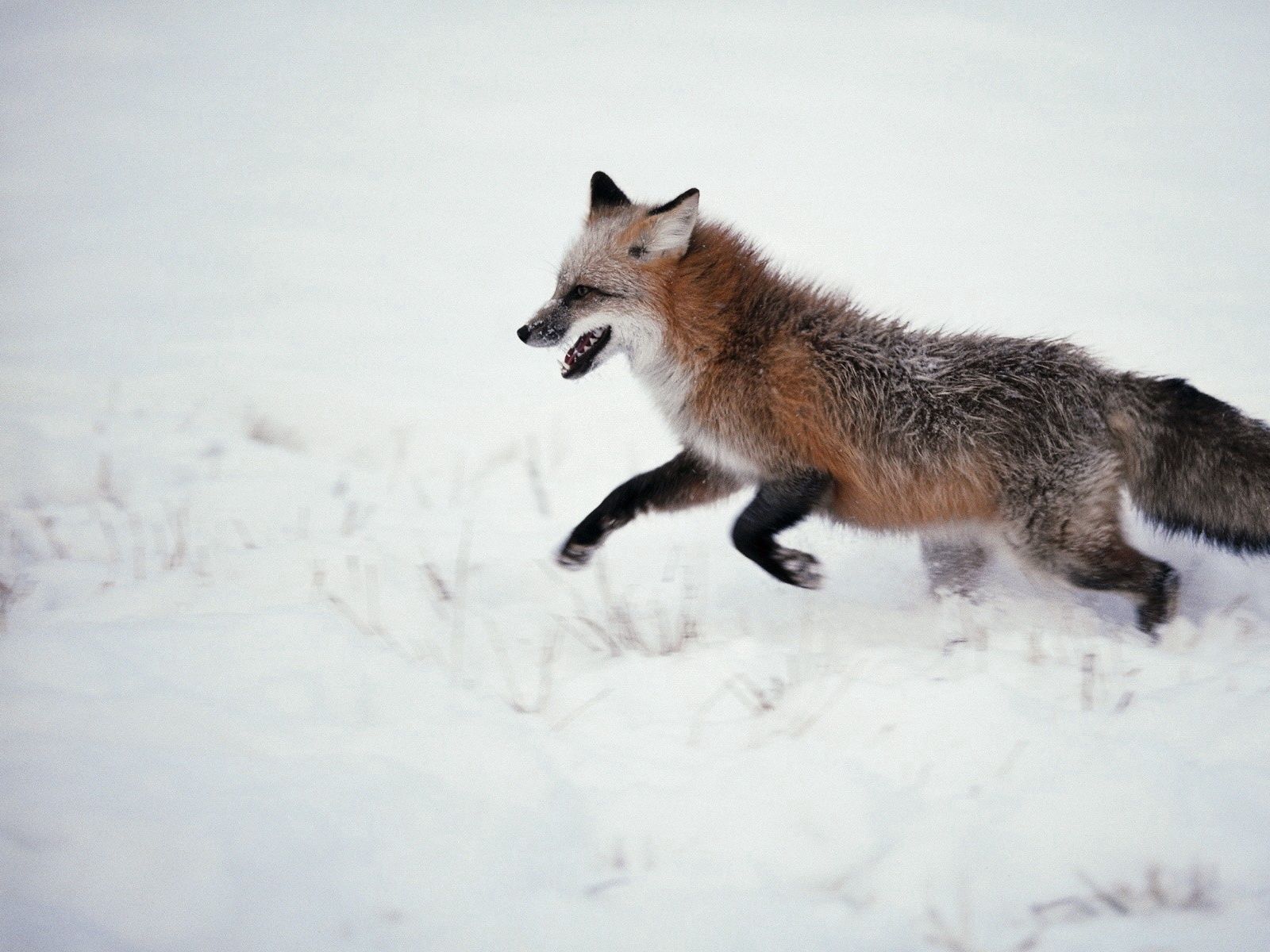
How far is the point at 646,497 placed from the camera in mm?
5051

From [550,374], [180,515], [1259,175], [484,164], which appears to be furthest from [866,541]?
[484,164]

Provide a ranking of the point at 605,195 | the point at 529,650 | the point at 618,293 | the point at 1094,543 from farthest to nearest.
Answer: the point at 605,195, the point at 618,293, the point at 1094,543, the point at 529,650

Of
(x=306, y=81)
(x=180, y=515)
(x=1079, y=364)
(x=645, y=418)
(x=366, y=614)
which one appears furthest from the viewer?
(x=306, y=81)

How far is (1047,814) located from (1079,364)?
2955 millimetres

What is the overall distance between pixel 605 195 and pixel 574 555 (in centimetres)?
222

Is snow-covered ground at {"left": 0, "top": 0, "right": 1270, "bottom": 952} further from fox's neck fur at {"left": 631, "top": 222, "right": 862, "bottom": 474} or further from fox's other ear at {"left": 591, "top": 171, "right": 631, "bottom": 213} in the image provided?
fox's other ear at {"left": 591, "top": 171, "right": 631, "bottom": 213}

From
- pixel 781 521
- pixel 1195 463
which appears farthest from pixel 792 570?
pixel 1195 463

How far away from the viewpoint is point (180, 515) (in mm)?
5832

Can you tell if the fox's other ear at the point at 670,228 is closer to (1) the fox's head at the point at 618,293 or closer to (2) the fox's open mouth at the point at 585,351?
(1) the fox's head at the point at 618,293

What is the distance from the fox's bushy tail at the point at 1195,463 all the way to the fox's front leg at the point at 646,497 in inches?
80.8

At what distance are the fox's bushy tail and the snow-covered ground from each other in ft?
1.65

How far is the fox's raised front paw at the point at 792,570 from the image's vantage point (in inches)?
181

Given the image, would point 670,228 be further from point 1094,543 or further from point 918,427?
point 1094,543

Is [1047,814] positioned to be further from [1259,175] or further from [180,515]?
[1259,175]
